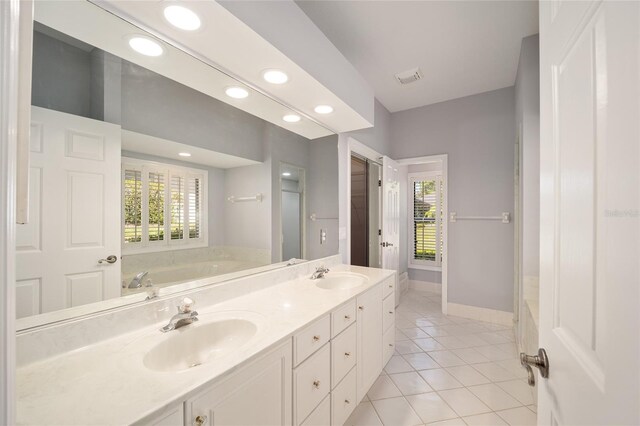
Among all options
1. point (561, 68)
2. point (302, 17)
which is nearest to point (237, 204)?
point (302, 17)

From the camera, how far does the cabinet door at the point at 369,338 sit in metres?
1.76

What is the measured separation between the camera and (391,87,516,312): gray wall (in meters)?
3.13

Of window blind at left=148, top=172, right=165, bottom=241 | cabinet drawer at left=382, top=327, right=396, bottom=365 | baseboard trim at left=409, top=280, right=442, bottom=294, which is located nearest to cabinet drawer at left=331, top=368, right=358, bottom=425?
cabinet drawer at left=382, top=327, right=396, bottom=365

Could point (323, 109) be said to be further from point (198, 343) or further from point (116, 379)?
point (116, 379)

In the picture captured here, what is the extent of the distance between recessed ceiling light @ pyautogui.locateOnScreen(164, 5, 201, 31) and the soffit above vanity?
0.07ft

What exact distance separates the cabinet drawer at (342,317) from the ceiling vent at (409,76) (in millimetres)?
2449

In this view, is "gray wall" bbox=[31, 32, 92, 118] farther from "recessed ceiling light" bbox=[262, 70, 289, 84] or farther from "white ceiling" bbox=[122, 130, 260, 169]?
"recessed ceiling light" bbox=[262, 70, 289, 84]

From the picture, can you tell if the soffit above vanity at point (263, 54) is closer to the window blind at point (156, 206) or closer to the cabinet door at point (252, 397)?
the window blind at point (156, 206)

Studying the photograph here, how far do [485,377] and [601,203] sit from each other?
2326 millimetres

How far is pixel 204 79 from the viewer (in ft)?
4.70

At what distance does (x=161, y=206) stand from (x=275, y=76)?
0.99 meters

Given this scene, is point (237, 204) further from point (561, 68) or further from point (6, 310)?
point (561, 68)

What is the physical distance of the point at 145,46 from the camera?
1178 millimetres

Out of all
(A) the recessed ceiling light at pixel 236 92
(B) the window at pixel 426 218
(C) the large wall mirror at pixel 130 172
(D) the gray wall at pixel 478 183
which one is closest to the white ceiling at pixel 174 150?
(C) the large wall mirror at pixel 130 172
